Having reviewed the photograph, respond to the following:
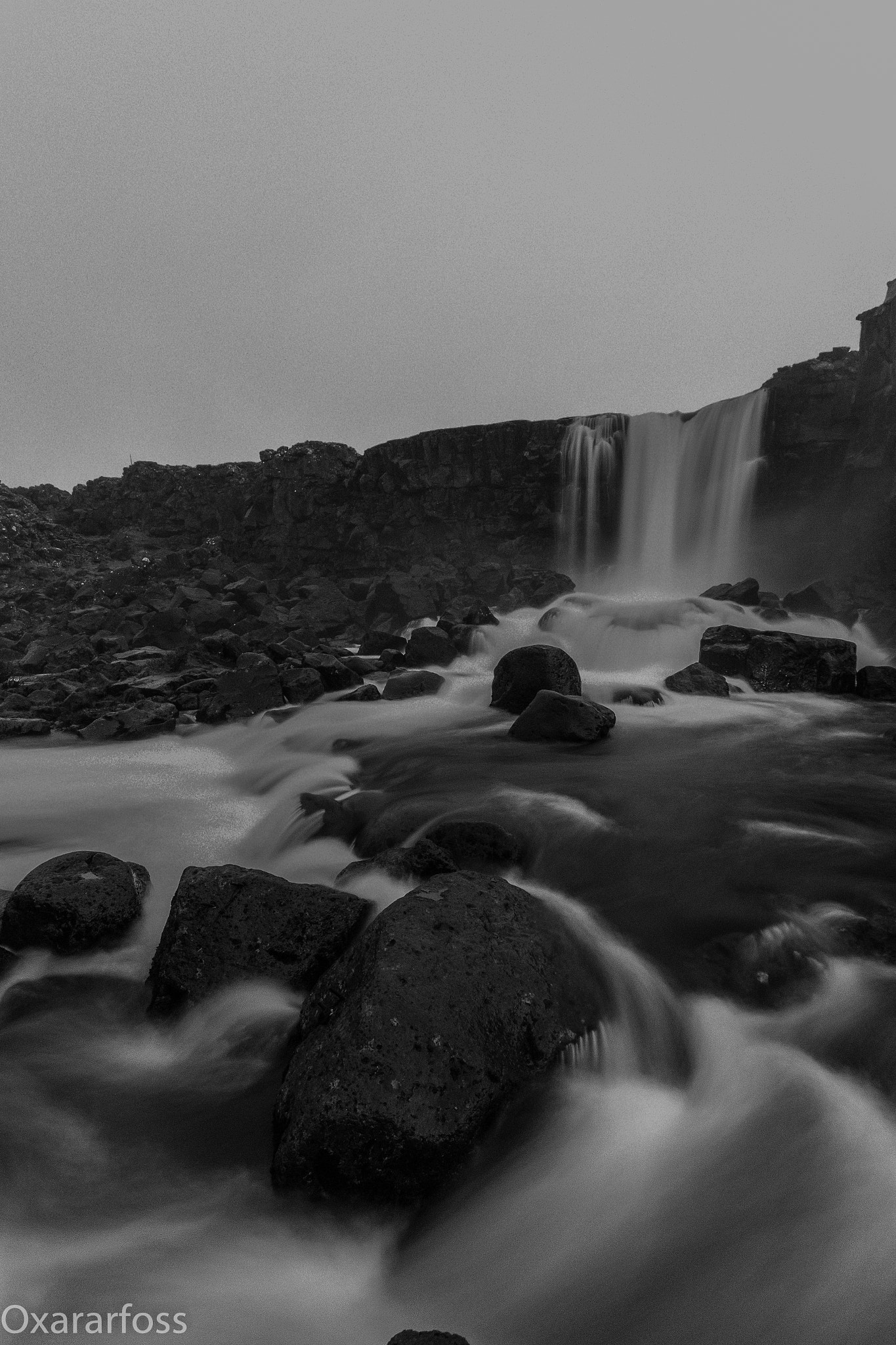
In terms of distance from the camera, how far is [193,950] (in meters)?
4.11

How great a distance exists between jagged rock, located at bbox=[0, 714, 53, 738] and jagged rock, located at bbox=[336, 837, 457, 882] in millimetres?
8803

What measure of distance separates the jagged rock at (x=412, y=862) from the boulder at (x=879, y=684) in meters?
9.18

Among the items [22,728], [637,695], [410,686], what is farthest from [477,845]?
[22,728]

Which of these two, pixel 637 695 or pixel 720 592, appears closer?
pixel 637 695

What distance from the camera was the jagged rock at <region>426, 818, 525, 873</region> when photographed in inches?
209

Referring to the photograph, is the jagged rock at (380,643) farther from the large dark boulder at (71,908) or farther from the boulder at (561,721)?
the large dark boulder at (71,908)

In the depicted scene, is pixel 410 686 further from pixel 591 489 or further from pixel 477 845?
pixel 591 489

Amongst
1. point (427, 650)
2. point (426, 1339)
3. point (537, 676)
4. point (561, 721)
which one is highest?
point (426, 1339)

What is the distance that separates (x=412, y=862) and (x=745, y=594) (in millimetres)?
17068

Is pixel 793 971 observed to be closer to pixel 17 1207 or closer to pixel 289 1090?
pixel 289 1090

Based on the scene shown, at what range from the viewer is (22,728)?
38.5 feet

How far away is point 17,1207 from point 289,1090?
3.53 feet

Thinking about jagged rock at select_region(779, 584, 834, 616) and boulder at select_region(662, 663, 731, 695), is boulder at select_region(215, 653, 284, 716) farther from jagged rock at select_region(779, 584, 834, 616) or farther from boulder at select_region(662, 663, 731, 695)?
jagged rock at select_region(779, 584, 834, 616)

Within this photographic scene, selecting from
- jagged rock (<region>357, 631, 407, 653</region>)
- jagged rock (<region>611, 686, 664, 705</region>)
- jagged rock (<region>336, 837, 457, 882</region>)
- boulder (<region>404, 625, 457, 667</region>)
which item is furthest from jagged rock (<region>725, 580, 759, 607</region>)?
jagged rock (<region>336, 837, 457, 882</region>)
